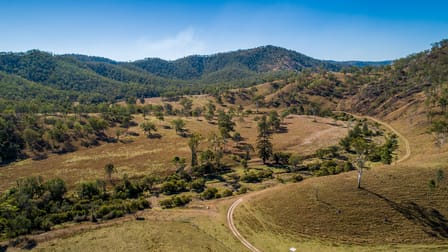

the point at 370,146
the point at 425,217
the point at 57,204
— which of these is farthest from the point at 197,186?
the point at 425,217

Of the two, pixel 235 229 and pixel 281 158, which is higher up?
pixel 281 158

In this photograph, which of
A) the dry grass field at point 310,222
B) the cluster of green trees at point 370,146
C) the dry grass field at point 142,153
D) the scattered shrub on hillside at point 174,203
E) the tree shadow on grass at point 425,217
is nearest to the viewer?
the dry grass field at point 310,222

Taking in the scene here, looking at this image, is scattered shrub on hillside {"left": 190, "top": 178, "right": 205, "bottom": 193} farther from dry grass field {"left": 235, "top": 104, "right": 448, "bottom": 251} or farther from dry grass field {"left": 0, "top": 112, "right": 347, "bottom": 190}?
dry grass field {"left": 235, "top": 104, "right": 448, "bottom": 251}

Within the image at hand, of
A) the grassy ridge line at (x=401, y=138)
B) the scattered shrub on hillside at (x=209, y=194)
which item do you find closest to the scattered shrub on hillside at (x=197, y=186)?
the scattered shrub on hillside at (x=209, y=194)

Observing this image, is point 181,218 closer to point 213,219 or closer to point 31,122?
point 213,219

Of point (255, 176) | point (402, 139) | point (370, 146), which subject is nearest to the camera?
point (370, 146)

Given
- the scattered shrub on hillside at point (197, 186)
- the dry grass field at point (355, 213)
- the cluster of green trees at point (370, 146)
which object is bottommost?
the scattered shrub on hillside at point (197, 186)

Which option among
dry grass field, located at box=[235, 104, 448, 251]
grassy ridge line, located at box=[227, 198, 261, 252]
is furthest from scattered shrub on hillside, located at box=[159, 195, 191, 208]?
dry grass field, located at box=[235, 104, 448, 251]

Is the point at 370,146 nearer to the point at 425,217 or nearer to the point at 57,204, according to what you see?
the point at 425,217

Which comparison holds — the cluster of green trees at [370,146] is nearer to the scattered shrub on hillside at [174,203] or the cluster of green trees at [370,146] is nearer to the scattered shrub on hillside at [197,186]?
the scattered shrub on hillside at [197,186]

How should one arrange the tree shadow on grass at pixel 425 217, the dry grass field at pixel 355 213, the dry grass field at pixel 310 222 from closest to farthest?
the dry grass field at pixel 310 222 < the dry grass field at pixel 355 213 < the tree shadow on grass at pixel 425 217
